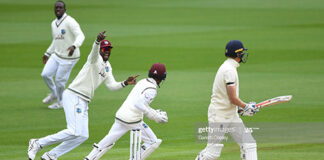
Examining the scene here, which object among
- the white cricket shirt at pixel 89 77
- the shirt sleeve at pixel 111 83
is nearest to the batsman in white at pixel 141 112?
the white cricket shirt at pixel 89 77

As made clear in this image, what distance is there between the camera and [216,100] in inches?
377

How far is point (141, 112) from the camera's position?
9852 mm

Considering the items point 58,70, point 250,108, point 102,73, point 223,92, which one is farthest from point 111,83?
point 58,70

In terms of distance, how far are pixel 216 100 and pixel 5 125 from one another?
20.4 ft

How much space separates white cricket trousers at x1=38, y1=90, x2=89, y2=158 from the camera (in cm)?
1059

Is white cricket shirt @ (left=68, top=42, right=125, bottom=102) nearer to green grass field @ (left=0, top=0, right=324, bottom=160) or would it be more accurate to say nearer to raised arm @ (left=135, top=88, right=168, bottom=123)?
green grass field @ (left=0, top=0, right=324, bottom=160)

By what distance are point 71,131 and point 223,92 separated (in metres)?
2.57

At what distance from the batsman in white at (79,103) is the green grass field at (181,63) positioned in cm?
111

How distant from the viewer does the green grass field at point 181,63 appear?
1320 centimetres

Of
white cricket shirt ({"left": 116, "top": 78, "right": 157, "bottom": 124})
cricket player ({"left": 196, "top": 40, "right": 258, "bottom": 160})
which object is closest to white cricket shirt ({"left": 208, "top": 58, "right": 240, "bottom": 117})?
cricket player ({"left": 196, "top": 40, "right": 258, "bottom": 160})

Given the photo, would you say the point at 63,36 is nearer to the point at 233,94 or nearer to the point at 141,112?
the point at 141,112

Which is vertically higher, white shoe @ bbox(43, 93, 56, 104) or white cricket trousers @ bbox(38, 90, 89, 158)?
white shoe @ bbox(43, 93, 56, 104)

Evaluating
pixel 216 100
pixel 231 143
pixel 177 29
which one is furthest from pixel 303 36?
pixel 216 100

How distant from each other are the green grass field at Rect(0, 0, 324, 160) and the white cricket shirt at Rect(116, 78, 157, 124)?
1.80 m
